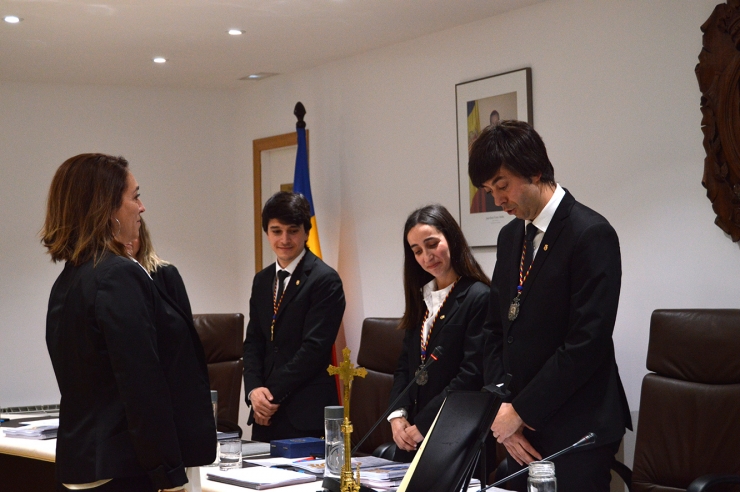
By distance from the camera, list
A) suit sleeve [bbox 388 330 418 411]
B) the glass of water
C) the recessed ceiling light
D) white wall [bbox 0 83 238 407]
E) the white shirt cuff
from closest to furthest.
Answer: the glass of water, the white shirt cuff, suit sleeve [bbox 388 330 418 411], white wall [bbox 0 83 238 407], the recessed ceiling light

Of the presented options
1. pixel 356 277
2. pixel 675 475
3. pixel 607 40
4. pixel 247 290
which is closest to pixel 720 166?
pixel 607 40

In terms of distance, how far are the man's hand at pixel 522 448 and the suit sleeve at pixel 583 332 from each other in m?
0.07

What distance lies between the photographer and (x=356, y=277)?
5543mm

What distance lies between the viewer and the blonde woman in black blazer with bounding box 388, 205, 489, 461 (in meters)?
3.17

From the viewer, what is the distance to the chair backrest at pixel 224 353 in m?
4.72

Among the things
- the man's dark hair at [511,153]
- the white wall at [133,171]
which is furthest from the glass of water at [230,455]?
the white wall at [133,171]

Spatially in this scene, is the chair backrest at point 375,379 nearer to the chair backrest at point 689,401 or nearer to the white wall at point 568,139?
the white wall at point 568,139

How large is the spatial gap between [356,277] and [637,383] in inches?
82.7

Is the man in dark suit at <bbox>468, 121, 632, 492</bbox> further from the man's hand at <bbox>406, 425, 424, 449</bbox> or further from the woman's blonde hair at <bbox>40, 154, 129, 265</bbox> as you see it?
the woman's blonde hair at <bbox>40, 154, 129, 265</bbox>

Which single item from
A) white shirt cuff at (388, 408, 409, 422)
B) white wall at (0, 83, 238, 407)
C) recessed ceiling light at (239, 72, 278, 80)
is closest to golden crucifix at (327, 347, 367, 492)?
white shirt cuff at (388, 408, 409, 422)

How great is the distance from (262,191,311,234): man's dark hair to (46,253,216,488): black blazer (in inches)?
69.0

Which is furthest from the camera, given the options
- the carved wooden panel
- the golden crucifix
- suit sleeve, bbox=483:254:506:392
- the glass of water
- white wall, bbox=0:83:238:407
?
white wall, bbox=0:83:238:407

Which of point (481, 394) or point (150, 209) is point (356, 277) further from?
point (481, 394)

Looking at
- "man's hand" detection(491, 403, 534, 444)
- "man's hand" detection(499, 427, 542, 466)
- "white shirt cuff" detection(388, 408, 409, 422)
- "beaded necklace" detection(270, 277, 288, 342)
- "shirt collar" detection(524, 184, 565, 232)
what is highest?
"shirt collar" detection(524, 184, 565, 232)
